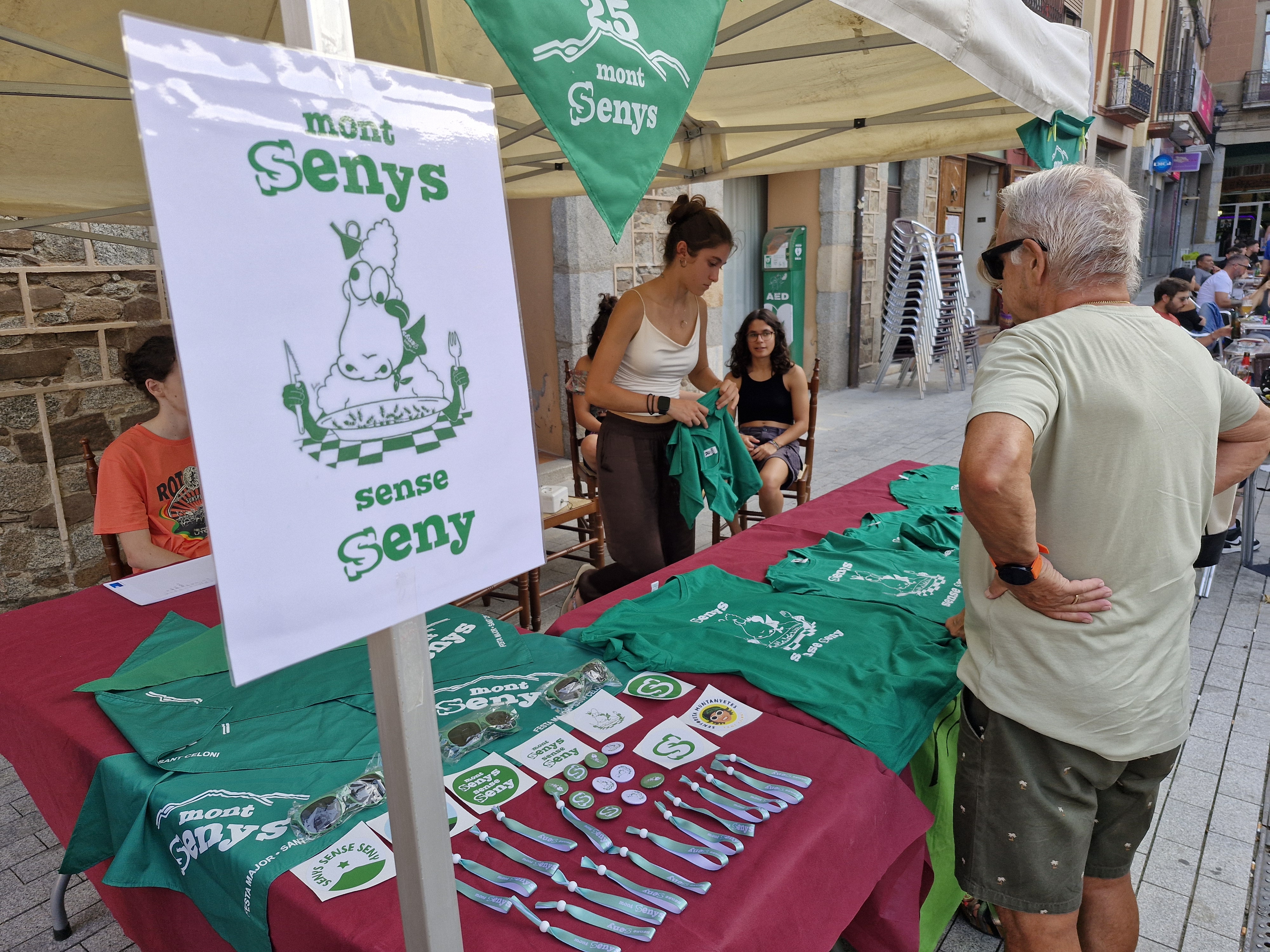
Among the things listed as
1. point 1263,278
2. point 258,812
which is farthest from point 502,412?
Result: point 1263,278

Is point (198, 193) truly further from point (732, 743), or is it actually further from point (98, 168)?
point (98, 168)

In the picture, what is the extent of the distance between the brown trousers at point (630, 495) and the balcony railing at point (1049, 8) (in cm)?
1312

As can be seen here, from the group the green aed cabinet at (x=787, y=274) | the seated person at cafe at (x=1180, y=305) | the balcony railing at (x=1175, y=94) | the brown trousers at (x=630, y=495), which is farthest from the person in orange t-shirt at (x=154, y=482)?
the balcony railing at (x=1175, y=94)

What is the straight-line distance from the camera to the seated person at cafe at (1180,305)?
239 inches

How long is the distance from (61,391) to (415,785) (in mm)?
3690

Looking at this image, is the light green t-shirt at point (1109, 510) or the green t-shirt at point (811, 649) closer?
the light green t-shirt at point (1109, 510)

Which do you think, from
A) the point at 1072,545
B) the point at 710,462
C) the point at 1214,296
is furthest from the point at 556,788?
the point at 1214,296

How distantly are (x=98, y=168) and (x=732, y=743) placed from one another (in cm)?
304

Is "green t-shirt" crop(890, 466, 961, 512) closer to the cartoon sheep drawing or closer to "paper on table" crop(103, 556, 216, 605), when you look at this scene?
"paper on table" crop(103, 556, 216, 605)

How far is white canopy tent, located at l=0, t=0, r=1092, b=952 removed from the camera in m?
0.93

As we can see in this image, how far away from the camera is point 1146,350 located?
1.38 m

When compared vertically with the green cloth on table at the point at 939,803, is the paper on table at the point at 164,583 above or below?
above

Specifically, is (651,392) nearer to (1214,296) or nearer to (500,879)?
(500,879)

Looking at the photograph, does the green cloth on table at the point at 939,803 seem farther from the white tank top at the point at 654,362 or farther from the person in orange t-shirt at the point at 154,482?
the person in orange t-shirt at the point at 154,482
